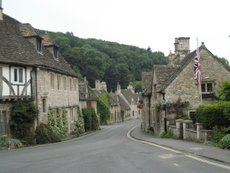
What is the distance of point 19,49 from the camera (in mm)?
33094

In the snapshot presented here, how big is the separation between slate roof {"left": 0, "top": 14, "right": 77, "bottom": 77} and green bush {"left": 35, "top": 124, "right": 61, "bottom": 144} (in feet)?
16.3

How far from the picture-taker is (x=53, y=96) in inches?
1507

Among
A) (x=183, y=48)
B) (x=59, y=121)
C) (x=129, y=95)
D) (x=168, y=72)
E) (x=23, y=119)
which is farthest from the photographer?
(x=129, y=95)

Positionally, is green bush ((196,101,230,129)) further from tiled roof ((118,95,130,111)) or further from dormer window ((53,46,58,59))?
tiled roof ((118,95,130,111))

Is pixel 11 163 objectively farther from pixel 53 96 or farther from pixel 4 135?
pixel 53 96

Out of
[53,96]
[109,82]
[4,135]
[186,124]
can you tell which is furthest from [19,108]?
[109,82]

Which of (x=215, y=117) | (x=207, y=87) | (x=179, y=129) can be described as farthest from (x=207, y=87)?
(x=215, y=117)

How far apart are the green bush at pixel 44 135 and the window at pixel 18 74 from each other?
4230 mm

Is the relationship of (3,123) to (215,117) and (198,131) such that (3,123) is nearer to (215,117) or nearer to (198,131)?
(198,131)

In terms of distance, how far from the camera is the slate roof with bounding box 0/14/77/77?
31.2 m

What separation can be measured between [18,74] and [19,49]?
2.53 meters

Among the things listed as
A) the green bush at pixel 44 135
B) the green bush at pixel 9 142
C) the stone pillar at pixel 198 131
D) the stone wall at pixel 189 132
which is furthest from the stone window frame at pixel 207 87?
the green bush at pixel 9 142

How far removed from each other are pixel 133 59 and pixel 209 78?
110 m

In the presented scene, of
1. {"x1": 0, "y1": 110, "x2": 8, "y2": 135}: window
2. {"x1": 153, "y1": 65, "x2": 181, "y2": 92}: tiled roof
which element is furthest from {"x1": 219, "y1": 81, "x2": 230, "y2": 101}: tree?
{"x1": 0, "y1": 110, "x2": 8, "y2": 135}: window
